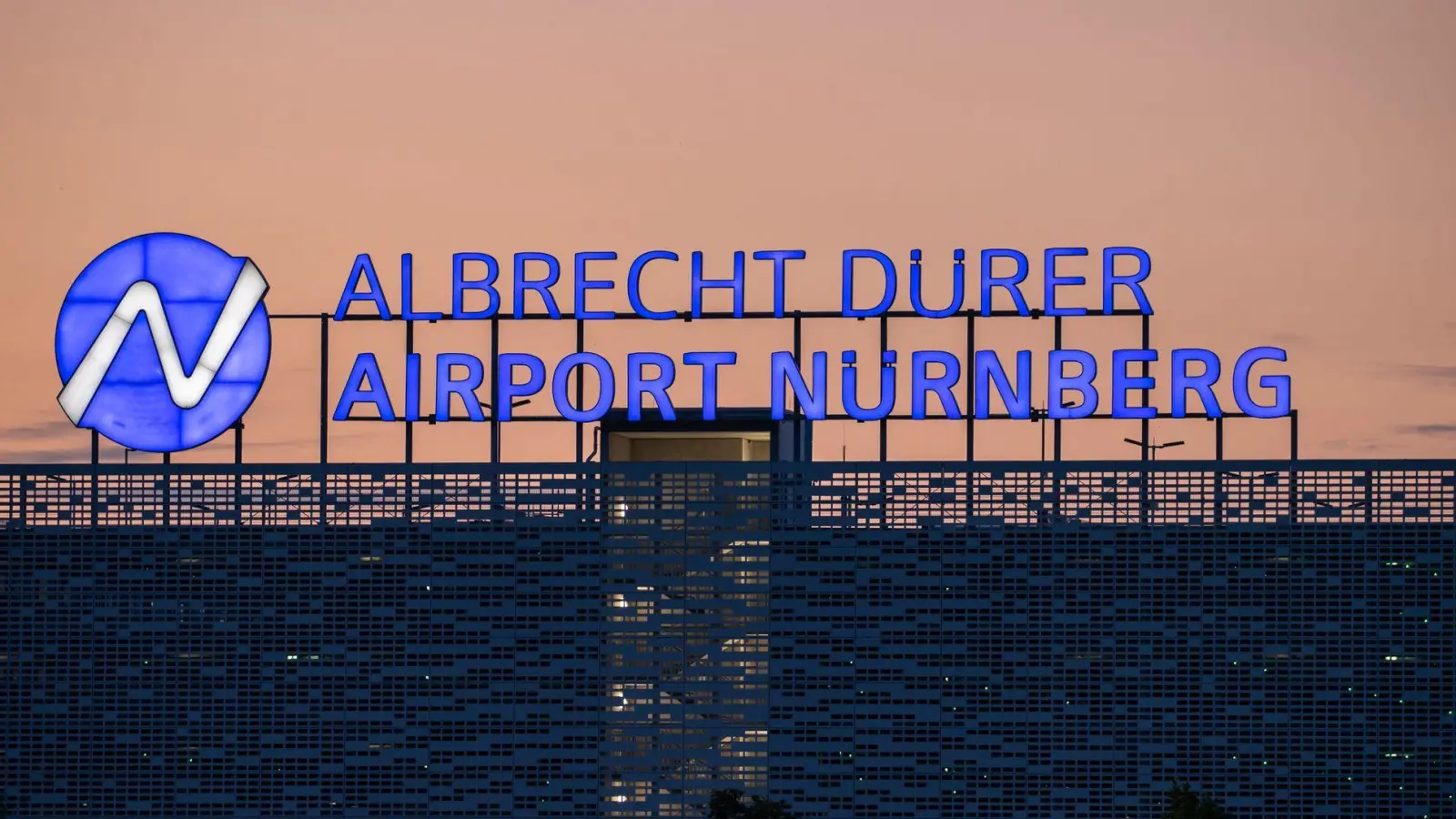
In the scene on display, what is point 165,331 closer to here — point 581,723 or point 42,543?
point 42,543

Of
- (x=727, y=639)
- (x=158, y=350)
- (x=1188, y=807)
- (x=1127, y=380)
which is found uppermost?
(x=158, y=350)

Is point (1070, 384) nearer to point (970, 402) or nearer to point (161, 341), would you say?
point (970, 402)

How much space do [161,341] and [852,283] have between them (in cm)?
2039

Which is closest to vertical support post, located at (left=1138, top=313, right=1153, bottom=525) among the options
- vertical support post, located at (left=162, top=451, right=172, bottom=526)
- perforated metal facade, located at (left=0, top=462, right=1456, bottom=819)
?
perforated metal facade, located at (left=0, top=462, right=1456, bottom=819)

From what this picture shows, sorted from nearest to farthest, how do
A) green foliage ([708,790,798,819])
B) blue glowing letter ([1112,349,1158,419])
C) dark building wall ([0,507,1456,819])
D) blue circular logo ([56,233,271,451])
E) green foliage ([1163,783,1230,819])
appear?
1. green foliage ([1163,783,1230,819])
2. green foliage ([708,790,798,819])
3. dark building wall ([0,507,1456,819])
4. blue glowing letter ([1112,349,1158,419])
5. blue circular logo ([56,233,271,451])

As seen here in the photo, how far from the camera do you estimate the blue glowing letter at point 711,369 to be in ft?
259

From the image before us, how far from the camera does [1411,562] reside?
251 feet

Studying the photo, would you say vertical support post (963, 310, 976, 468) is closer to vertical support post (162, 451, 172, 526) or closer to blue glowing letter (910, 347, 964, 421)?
blue glowing letter (910, 347, 964, 421)

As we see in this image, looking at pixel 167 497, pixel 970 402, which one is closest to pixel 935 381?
pixel 970 402

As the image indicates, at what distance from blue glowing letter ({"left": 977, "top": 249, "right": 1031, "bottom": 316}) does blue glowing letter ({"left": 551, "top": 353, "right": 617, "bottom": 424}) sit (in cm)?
1098

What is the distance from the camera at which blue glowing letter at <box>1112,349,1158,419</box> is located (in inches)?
3068

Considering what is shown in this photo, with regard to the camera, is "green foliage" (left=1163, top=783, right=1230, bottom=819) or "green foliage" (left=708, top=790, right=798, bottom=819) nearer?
"green foliage" (left=1163, top=783, right=1230, bottom=819)

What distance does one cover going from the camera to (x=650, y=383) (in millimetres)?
79062

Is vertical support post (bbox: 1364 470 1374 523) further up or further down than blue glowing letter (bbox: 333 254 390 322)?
further down
